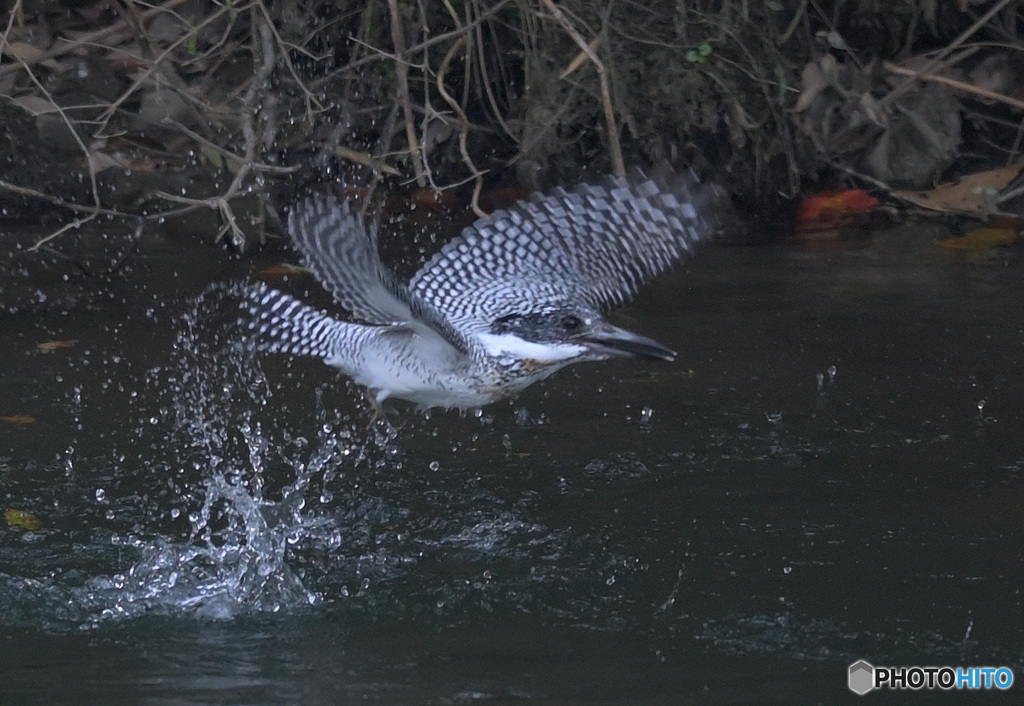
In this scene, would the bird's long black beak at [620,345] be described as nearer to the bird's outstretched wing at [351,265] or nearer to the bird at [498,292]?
the bird at [498,292]

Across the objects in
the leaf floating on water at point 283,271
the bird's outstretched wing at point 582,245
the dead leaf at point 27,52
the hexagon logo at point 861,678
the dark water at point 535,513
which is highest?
the dead leaf at point 27,52

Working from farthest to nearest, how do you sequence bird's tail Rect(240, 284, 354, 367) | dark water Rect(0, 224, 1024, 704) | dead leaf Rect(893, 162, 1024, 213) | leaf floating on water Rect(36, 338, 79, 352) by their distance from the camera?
dead leaf Rect(893, 162, 1024, 213) < leaf floating on water Rect(36, 338, 79, 352) < bird's tail Rect(240, 284, 354, 367) < dark water Rect(0, 224, 1024, 704)

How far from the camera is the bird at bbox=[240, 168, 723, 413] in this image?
13.2ft

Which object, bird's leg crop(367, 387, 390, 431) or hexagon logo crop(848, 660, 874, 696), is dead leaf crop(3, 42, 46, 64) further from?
hexagon logo crop(848, 660, 874, 696)

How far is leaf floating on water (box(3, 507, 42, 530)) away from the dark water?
14 mm

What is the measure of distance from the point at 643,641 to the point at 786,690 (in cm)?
37

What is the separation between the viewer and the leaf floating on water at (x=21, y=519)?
3.82m

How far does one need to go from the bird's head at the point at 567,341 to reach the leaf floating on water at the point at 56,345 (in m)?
1.85

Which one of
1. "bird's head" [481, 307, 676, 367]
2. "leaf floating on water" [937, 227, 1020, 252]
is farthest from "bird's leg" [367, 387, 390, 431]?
"leaf floating on water" [937, 227, 1020, 252]

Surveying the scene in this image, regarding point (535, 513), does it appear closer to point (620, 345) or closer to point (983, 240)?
point (620, 345)

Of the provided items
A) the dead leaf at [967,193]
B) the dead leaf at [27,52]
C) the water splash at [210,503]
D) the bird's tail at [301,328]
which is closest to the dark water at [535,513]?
the water splash at [210,503]

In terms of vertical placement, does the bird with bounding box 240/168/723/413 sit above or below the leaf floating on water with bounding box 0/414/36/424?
above

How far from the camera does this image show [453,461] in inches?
172

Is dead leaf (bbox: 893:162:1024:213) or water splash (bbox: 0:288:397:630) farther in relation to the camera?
dead leaf (bbox: 893:162:1024:213)
